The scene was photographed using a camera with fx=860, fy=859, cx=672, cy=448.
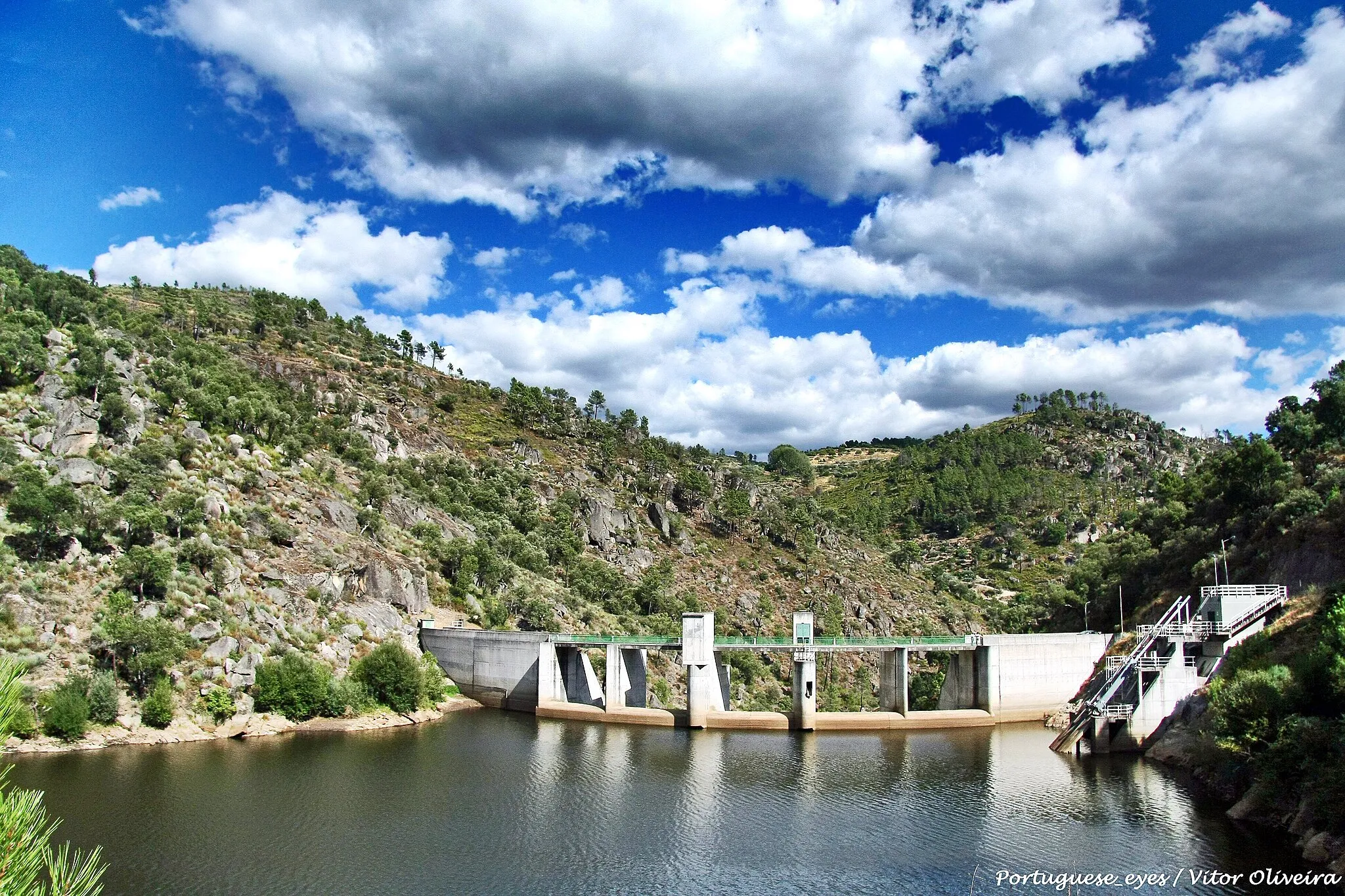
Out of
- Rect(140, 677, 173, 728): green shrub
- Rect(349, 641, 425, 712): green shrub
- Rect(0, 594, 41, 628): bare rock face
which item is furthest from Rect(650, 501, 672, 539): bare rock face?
Rect(0, 594, 41, 628): bare rock face

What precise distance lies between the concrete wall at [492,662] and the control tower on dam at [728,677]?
79 millimetres

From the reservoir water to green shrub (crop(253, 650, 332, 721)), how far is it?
2958mm

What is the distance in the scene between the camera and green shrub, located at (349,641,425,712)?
65062 mm

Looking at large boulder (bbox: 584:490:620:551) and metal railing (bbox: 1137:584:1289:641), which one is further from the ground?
large boulder (bbox: 584:490:620:551)

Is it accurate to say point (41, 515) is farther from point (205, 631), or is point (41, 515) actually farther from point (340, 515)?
point (340, 515)

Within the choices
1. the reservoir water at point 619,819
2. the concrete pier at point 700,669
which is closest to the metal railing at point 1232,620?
the reservoir water at point 619,819

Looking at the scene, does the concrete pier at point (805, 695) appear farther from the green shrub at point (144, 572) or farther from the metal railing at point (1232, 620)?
the green shrub at point (144, 572)

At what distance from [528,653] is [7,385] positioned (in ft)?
155

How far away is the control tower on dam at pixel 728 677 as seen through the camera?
211ft

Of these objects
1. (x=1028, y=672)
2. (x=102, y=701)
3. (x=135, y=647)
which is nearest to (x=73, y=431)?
(x=135, y=647)

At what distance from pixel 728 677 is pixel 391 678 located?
2762cm

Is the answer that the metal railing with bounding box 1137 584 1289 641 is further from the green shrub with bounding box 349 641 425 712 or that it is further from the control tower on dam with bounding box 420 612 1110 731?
the green shrub with bounding box 349 641 425 712

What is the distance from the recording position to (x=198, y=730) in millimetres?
54406

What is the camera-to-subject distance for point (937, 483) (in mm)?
193625
